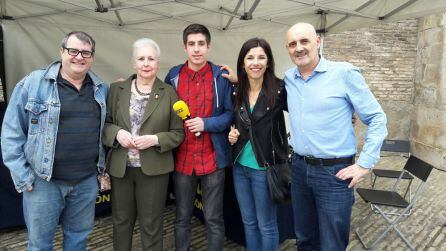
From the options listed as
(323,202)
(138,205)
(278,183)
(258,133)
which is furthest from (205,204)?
(323,202)

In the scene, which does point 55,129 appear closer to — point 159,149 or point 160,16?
point 159,149

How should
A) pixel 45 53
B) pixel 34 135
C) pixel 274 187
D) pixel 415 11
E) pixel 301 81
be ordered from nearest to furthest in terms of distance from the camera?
pixel 34 135
pixel 301 81
pixel 274 187
pixel 415 11
pixel 45 53

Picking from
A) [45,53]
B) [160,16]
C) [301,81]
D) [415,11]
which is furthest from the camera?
[160,16]

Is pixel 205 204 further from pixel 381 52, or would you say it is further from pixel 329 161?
pixel 381 52

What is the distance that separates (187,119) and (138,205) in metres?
0.77

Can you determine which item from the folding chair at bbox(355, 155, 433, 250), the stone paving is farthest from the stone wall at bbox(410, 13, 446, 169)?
the folding chair at bbox(355, 155, 433, 250)

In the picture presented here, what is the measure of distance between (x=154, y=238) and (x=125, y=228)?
24cm

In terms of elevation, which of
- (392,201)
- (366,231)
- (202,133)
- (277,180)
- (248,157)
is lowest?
(366,231)

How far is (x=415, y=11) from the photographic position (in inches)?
145

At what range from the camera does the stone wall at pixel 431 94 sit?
24.3 feet

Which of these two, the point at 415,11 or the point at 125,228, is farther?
the point at 415,11

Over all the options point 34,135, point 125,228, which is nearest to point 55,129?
point 34,135

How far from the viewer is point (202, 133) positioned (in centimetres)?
258

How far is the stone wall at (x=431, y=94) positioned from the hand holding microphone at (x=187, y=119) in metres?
7.00
